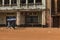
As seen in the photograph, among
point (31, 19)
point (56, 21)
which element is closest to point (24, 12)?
point (31, 19)

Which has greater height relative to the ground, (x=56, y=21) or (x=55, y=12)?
(x=55, y=12)

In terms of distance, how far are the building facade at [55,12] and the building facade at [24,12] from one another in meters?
0.97

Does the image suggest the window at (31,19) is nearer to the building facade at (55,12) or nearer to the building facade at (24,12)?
the building facade at (24,12)

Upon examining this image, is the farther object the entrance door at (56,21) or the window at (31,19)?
the window at (31,19)

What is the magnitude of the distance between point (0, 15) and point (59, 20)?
11.9 m

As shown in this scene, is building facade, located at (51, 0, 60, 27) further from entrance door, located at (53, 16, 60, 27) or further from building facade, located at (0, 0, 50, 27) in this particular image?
building facade, located at (0, 0, 50, 27)

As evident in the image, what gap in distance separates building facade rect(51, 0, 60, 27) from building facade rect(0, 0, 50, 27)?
0.97 meters

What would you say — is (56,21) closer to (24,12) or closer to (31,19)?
(31,19)

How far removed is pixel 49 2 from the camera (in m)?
43.9

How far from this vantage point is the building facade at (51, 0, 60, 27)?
4353 cm

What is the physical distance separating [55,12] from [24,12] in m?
5.98

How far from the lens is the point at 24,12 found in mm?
44688

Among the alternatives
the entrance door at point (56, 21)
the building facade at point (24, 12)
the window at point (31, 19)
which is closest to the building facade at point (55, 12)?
the entrance door at point (56, 21)

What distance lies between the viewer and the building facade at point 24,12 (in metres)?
43.9
